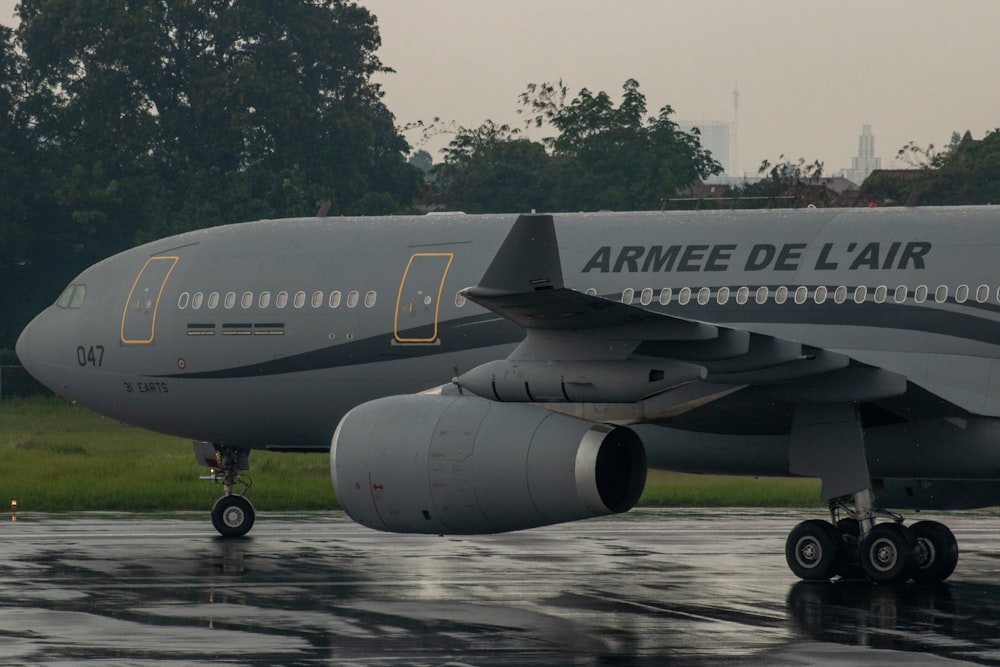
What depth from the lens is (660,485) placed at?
30.9m

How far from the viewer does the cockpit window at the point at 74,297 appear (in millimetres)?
24047

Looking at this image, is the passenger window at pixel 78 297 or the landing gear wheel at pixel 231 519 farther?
the passenger window at pixel 78 297

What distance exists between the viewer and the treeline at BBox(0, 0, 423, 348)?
215ft

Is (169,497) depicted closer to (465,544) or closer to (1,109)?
(465,544)

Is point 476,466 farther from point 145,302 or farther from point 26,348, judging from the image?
point 26,348

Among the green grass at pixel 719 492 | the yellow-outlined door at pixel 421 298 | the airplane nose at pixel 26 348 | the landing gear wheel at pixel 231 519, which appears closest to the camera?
the yellow-outlined door at pixel 421 298

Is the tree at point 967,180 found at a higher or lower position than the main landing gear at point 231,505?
higher

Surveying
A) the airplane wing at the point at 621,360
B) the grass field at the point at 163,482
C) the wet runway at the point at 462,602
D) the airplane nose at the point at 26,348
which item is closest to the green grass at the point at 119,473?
the grass field at the point at 163,482

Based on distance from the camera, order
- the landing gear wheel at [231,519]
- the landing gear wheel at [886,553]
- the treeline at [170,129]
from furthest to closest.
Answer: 1. the treeline at [170,129]
2. the landing gear wheel at [231,519]
3. the landing gear wheel at [886,553]

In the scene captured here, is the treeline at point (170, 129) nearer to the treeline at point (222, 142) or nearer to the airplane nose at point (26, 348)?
the treeline at point (222, 142)

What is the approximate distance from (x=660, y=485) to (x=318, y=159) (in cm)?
4442

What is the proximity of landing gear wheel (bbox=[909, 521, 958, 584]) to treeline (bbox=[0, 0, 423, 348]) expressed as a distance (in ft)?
155

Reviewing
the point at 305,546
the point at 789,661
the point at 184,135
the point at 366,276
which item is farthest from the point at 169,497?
the point at 184,135

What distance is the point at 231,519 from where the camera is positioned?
23453 millimetres
